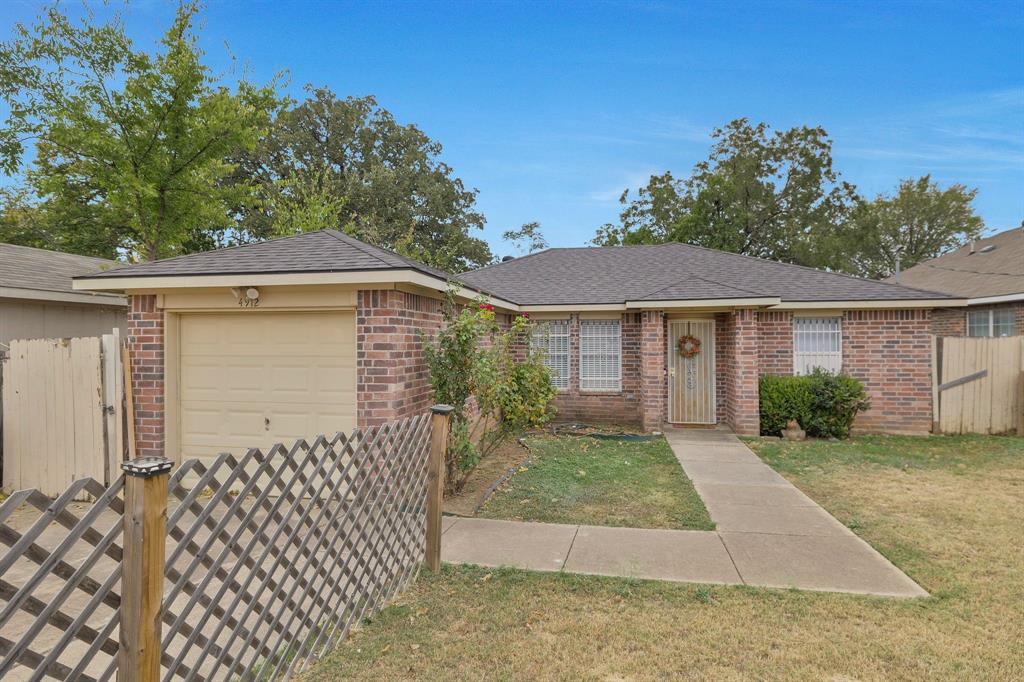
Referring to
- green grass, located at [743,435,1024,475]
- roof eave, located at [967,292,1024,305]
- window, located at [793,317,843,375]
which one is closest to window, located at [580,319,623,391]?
green grass, located at [743,435,1024,475]

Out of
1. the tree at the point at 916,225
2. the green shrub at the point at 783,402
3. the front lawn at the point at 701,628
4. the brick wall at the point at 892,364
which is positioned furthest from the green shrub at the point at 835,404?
the tree at the point at 916,225

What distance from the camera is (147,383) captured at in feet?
20.6

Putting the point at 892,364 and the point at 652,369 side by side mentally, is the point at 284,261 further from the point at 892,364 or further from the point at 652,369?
the point at 892,364

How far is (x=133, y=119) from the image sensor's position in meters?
11.9

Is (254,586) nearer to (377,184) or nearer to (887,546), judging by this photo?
(887,546)

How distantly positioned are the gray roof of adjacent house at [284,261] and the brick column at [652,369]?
228 inches

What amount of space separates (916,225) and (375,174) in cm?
3438

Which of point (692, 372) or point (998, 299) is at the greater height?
point (998, 299)

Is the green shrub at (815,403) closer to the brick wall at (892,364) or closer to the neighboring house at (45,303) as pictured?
the brick wall at (892,364)

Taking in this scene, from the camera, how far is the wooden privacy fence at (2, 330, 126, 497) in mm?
6031

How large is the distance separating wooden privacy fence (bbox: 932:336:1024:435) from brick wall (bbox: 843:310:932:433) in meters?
0.22

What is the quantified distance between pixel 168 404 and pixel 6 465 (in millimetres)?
2138

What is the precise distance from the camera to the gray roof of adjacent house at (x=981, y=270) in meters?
14.5

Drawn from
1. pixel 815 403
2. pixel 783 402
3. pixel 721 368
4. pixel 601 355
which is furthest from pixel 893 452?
pixel 601 355
